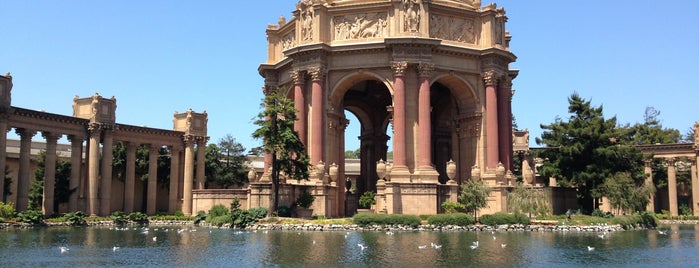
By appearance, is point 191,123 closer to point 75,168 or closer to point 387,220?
point 75,168

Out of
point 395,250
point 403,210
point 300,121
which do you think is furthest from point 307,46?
point 395,250

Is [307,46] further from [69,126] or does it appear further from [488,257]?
[488,257]

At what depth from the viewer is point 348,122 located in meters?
62.1

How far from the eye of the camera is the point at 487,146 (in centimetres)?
5650

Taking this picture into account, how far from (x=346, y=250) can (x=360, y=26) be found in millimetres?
29996

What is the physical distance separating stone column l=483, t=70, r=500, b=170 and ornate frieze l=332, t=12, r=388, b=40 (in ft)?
31.1

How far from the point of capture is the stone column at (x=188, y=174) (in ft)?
210

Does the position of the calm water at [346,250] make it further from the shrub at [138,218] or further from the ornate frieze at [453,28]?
the ornate frieze at [453,28]

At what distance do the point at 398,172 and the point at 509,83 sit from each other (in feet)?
53.2

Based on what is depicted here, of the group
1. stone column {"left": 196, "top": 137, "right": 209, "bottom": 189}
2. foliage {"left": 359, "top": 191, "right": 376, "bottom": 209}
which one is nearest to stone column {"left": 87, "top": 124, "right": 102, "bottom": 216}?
stone column {"left": 196, "top": 137, "right": 209, "bottom": 189}

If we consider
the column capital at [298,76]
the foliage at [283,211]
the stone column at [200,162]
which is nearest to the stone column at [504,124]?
the column capital at [298,76]

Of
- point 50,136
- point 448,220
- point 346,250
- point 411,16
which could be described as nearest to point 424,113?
point 411,16

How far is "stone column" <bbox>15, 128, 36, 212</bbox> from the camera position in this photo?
51.5m

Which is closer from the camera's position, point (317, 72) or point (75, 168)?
point (317, 72)
